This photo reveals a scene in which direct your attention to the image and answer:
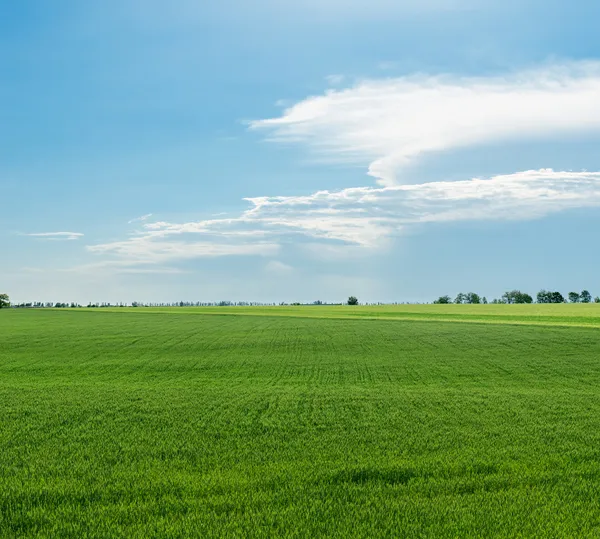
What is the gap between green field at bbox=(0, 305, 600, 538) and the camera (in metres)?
7.51

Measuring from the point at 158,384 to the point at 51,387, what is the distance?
3.68 m

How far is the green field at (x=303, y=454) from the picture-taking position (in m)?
7.51

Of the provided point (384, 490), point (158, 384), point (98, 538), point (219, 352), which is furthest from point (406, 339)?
point (98, 538)

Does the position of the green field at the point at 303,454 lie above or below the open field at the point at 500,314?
below

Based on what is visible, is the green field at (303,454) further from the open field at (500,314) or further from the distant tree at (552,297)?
the distant tree at (552,297)

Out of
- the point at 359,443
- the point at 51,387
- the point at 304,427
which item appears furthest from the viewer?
the point at 51,387

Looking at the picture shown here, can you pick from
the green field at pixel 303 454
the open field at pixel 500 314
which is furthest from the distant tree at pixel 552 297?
the green field at pixel 303 454

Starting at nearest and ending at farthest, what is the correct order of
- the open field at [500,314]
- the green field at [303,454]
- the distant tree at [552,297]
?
the green field at [303,454]
the open field at [500,314]
the distant tree at [552,297]

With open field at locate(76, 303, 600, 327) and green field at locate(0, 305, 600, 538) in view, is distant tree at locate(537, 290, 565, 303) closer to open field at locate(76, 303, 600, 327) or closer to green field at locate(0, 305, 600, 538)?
open field at locate(76, 303, 600, 327)

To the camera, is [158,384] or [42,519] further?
[158,384]

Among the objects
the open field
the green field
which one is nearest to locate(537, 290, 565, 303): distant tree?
the open field

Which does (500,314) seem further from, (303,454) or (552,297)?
(552,297)

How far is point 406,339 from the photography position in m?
38.2

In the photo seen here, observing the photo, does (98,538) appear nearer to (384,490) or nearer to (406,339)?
(384,490)
